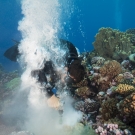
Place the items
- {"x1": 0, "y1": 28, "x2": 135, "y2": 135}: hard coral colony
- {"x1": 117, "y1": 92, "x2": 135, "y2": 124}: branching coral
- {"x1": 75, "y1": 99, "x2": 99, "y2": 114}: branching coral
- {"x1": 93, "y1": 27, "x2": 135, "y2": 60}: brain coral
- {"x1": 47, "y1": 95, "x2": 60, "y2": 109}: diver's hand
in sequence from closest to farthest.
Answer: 1. {"x1": 117, "y1": 92, "x2": 135, "y2": 124}: branching coral
2. {"x1": 0, "y1": 28, "x2": 135, "y2": 135}: hard coral colony
3. {"x1": 47, "y1": 95, "x2": 60, "y2": 109}: diver's hand
4. {"x1": 75, "y1": 99, "x2": 99, "y2": 114}: branching coral
5. {"x1": 93, "y1": 27, "x2": 135, "y2": 60}: brain coral

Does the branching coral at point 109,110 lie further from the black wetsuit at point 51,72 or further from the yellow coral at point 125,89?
the black wetsuit at point 51,72

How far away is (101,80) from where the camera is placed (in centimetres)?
596

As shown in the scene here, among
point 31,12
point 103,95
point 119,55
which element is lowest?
point 103,95

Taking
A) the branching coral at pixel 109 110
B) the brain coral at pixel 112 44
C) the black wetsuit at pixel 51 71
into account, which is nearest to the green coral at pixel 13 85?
the brain coral at pixel 112 44

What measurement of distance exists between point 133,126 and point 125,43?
5084 mm

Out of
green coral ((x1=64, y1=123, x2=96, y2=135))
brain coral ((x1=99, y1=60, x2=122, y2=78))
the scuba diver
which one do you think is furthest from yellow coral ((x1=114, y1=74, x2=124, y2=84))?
green coral ((x1=64, y1=123, x2=96, y2=135))

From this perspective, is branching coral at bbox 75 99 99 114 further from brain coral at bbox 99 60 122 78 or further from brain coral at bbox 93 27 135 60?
brain coral at bbox 93 27 135 60

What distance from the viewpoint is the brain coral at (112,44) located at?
8.18 meters

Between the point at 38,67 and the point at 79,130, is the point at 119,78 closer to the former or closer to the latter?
the point at 79,130

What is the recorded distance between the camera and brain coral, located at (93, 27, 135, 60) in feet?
26.8

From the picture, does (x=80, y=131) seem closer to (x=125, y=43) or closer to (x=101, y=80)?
(x=101, y=80)

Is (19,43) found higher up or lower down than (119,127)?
higher up

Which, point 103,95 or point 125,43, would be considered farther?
point 125,43

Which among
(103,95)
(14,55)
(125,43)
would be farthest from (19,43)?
(125,43)
